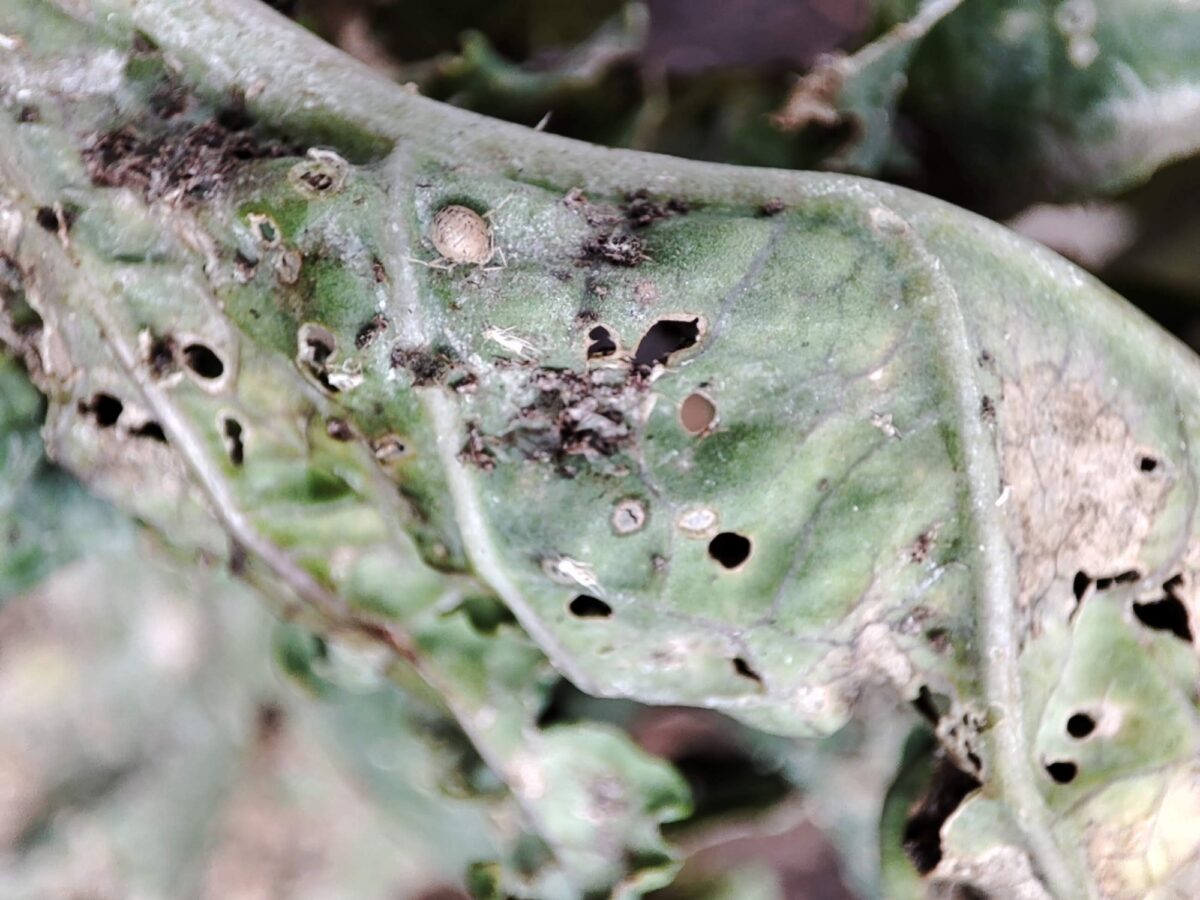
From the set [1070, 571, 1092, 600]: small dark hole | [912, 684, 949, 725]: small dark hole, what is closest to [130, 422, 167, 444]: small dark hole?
[912, 684, 949, 725]: small dark hole

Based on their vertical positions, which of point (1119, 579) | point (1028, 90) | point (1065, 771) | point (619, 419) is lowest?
point (1065, 771)

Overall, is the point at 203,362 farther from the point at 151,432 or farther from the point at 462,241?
the point at 462,241

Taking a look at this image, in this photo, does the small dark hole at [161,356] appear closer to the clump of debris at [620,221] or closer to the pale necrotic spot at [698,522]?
the clump of debris at [620,221]

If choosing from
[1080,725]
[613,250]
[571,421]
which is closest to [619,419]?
[571,421]

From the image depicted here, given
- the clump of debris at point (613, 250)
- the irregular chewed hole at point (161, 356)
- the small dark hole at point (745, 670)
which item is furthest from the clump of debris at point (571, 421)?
the irregular chewed hole at point (161, 356)

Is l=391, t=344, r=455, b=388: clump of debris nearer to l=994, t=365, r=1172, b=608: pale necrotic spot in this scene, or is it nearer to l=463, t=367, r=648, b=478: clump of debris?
l=463, t=367, r=648, b=478: clump of debris

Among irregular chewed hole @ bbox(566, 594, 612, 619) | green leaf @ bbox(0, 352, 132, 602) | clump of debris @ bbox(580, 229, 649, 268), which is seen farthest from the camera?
green leaf @ bbox(0, 352, 132, 602)
